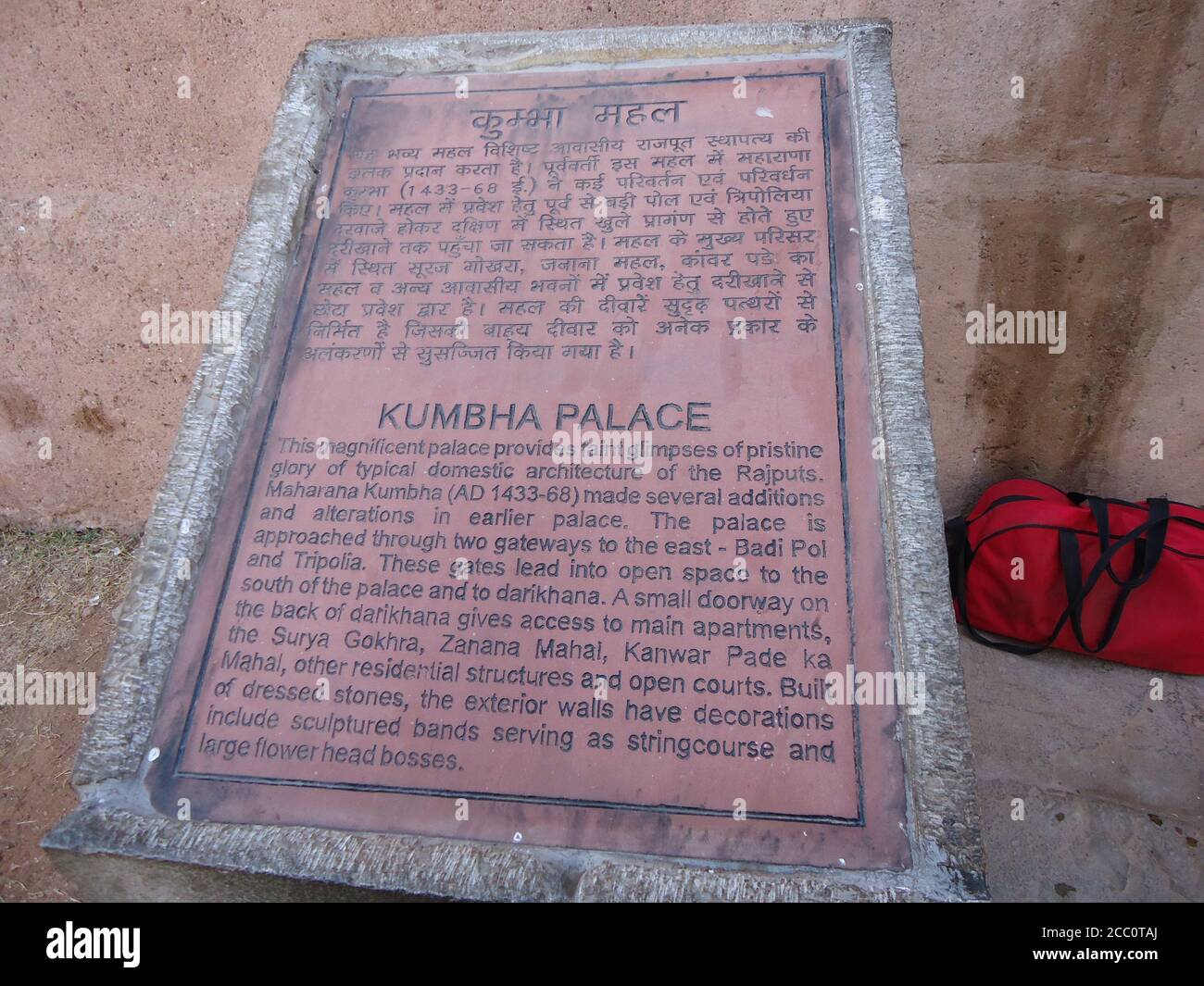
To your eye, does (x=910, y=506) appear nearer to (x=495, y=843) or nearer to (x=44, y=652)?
(x=495, y=843)

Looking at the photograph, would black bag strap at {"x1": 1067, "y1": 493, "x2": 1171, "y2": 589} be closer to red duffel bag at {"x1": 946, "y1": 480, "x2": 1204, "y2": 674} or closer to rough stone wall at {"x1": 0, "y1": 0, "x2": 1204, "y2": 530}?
red duffel bag at {"x1": 946, "y1": 480, "x2": 1204, "y2": 674}

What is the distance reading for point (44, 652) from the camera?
9.44 ft

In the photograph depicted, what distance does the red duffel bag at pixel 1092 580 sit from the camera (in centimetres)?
255

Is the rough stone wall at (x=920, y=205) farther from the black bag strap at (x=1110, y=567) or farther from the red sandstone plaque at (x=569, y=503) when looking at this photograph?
the red sandstone plaque at (x=569, y=503)

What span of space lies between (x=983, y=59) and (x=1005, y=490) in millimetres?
1633

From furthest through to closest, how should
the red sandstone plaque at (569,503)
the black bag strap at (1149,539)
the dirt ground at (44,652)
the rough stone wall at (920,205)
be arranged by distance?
the rough stone wall at (920,205)
the black bag strap at (1149,539)
the dirt ground at (44,652)
the red sandstone plaque at (569,503)

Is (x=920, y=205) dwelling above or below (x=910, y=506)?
above

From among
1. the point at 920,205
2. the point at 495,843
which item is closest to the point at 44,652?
the point at 495,843

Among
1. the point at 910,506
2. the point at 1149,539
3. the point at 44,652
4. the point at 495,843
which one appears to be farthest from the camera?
the point at 44,652

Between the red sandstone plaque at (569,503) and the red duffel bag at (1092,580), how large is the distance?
144 centimetres

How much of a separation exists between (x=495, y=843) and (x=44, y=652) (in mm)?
2431

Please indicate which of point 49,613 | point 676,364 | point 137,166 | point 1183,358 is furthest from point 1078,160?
point 49,613

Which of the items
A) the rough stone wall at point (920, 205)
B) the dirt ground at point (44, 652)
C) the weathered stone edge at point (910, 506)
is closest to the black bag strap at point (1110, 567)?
the rough stone wall at point (920, 205)

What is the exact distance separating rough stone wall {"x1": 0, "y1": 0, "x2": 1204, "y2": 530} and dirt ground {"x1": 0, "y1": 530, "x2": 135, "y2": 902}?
8.9 inches
